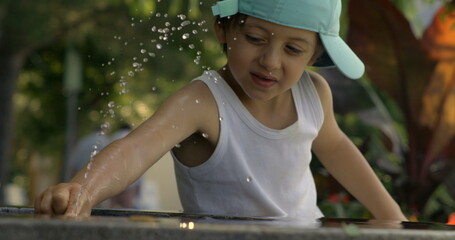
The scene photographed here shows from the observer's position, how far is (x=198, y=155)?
2.83m

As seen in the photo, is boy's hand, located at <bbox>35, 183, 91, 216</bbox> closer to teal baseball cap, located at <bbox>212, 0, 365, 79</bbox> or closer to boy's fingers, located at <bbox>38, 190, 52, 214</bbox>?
boy's fingers, located at <bbox>38, 190, 52, 214</bbox>

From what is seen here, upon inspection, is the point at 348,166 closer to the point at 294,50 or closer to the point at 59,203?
the point at 294,50

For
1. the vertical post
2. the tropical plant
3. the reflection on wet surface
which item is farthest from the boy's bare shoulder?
the vertical post

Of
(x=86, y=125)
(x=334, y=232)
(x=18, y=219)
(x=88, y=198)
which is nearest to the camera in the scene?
(x=18, y=219)

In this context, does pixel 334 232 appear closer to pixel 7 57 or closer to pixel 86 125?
pixel 7 57

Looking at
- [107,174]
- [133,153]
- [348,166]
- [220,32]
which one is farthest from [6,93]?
[107,174]

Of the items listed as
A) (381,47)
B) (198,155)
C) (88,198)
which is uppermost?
(381,47)

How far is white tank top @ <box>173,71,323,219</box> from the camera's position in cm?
283

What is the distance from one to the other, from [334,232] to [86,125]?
20.1 metres

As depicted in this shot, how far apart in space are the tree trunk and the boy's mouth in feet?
39.6

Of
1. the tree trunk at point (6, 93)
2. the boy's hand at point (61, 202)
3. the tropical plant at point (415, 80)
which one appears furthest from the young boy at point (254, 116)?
the tree trunk at point (6, 93)

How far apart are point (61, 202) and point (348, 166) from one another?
164 cm

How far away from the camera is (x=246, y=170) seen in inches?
112

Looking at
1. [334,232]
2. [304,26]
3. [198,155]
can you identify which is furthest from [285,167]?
[334,232]
